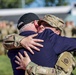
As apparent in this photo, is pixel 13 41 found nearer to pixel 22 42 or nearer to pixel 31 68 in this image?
pixel 22 42

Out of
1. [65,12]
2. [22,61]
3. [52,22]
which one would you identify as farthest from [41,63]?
[65,12]

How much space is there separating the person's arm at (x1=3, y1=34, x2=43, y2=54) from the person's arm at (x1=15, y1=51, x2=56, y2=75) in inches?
3.6

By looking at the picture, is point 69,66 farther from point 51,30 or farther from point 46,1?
point 46,1

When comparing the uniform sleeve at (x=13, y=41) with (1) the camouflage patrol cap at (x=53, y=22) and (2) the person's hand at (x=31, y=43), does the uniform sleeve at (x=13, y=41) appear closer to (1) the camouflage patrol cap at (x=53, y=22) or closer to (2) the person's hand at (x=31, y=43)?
(2) the person's hand at (x=31, y=43)

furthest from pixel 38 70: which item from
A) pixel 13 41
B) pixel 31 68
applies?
pixel 13 41

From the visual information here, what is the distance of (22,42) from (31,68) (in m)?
0.28

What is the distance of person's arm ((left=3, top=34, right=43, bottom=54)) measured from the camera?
3.62 metres

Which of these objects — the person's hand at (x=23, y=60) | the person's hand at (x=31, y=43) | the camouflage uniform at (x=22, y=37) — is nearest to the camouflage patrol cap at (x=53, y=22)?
the camouflage uniform at (x=22, y=37)

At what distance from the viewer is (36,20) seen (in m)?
3.86

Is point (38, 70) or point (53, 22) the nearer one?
point (38, 70)

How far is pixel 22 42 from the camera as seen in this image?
3715 millimetres

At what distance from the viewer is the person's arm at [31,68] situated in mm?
3584

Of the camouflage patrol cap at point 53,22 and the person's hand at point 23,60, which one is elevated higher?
the camouflage patrol cap at point 53,22

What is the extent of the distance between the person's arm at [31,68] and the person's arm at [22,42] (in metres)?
0.09
